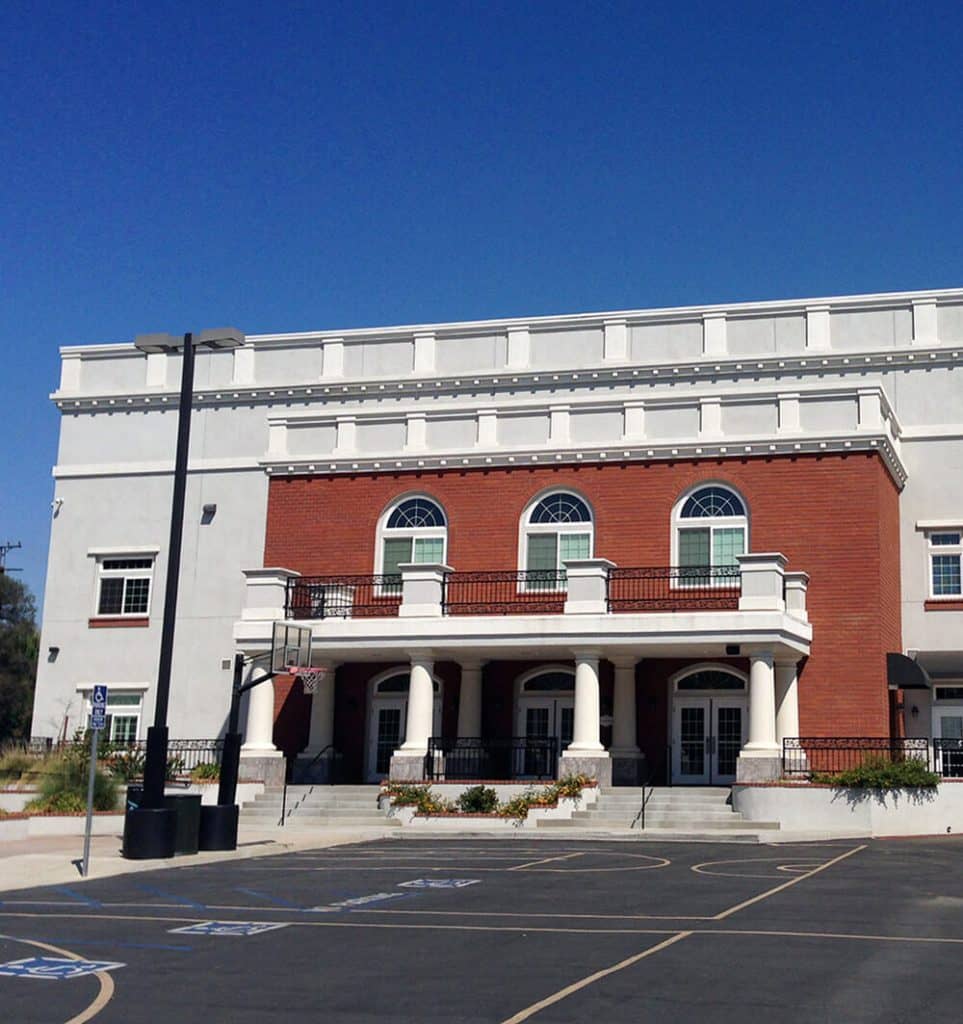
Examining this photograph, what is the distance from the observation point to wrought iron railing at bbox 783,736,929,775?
31109 mm

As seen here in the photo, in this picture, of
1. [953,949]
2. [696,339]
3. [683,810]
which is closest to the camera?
[953,949]

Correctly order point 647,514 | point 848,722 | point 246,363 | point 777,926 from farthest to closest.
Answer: point 246,363 < point 647,514 < point 848,722 < point 777,926

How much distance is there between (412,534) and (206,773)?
7.90 metres

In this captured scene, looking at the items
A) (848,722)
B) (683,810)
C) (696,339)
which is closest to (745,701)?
(848,722)

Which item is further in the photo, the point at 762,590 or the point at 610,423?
the point at 610,423

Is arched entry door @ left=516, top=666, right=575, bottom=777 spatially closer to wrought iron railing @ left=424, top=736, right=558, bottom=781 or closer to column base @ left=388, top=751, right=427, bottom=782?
wrought iron railing @ left=424, top=736, right=558, bottom=781

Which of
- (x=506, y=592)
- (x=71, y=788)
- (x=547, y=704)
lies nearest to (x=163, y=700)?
(x=71, y=788)

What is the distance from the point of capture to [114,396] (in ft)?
141

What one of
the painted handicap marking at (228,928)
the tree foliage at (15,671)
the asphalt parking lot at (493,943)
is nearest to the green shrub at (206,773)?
the asphalt parking lot at (493,943)

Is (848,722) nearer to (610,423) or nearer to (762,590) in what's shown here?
(762,590)

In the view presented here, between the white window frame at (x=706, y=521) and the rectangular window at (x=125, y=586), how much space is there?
15.4m

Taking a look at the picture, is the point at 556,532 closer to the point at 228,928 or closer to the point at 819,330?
the point at 819,330

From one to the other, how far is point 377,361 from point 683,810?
17.3 meters

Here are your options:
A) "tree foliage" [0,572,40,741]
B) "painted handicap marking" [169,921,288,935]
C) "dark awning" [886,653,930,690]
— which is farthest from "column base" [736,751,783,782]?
"tree foliage" [0,572,40,741]
